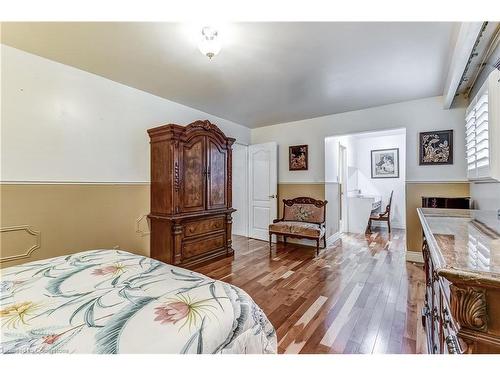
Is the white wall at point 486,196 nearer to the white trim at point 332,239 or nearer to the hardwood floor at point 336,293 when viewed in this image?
the hardwood floor at point 336,293

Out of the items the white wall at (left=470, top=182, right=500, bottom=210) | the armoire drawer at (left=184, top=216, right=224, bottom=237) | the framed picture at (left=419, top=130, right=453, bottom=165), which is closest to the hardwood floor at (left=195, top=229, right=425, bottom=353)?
the armoire drawer at (left=184, top=216, right=224, bottom=237)

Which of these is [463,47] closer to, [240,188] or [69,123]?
[69,123]

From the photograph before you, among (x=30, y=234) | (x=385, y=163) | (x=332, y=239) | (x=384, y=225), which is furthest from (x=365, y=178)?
(x=30, y=234)

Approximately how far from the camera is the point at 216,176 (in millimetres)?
3578

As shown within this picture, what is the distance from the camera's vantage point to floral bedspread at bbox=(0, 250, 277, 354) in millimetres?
714

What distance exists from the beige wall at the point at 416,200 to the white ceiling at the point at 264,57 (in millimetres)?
1312

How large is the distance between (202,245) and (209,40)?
8.41 feet

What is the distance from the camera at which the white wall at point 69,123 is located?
2.18 metres

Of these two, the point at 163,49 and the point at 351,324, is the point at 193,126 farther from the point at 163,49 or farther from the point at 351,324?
the point at 351,324

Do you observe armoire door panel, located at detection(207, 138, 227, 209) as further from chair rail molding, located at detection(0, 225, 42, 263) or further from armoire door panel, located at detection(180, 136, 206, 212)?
chair rail molding, located at detection(0, 225, 42, 263)

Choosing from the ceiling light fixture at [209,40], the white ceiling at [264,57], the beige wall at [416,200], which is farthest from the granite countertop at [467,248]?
the beige wall at [416,200]

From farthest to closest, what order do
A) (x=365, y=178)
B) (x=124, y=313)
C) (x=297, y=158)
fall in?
(x=365, y=178) → (x=297, y=158) → (x=124, y=313)

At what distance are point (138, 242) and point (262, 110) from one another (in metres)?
2.82
